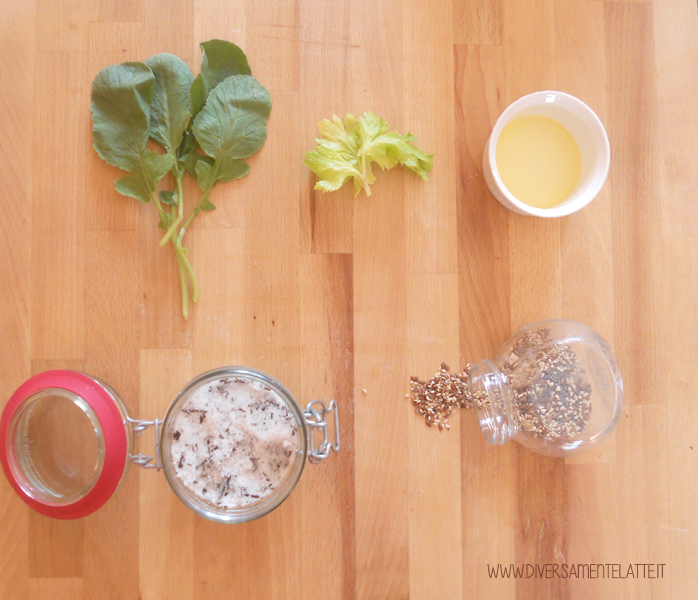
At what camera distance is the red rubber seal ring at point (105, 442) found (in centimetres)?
59

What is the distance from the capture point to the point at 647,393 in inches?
29.3

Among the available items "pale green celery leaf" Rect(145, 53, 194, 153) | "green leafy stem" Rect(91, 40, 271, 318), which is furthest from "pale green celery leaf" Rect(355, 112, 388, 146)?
"pale green celery leaf" Rect(145, 53, 194, 153)

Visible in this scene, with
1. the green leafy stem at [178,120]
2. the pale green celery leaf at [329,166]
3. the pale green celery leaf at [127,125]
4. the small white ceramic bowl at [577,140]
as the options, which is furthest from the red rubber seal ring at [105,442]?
the small white ceramic bowl at [577,140]

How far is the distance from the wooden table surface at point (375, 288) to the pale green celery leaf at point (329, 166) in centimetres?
4

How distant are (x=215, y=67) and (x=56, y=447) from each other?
1.80 ft

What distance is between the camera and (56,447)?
0.63m

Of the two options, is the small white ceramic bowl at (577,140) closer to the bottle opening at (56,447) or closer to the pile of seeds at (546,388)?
the pile of seeds at (546,388)

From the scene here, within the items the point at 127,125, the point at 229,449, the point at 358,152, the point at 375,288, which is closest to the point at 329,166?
the point at 358,152

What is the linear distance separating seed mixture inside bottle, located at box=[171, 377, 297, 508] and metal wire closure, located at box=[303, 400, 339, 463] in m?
0.04

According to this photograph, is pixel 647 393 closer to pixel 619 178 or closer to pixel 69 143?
pixel 619 178

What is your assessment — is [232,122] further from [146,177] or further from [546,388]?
[546,388]

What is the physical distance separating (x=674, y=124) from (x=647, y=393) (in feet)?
1.34

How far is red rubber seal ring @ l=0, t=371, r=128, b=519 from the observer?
1.95 feet

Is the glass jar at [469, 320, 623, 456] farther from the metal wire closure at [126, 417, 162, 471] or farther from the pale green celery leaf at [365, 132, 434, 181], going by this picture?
the metal wire closure at [126, 417, 162, 471]
